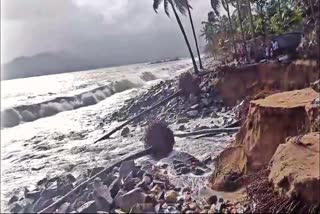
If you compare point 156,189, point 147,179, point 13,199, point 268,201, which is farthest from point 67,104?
point 268,201

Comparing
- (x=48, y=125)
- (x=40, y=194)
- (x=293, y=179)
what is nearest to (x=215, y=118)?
(x=293, y=179)

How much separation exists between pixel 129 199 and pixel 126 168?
0.43 metres

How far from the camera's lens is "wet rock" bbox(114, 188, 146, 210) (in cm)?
194

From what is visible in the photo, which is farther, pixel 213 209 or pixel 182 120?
pixel 182 120

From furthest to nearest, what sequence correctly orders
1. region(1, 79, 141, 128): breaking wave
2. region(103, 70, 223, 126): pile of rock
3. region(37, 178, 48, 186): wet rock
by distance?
1. region(1, 79, 141, 128): breaking wave
2. region(103, 70, 223, 126): pile of rock
3. region(37, 178, 48, 186): wet rock

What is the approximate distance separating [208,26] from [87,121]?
1126mm

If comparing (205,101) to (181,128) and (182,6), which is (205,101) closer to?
(181,128)

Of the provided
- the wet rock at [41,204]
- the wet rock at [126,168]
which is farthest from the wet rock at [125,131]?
the wet rock at [41,204]

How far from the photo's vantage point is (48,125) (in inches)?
170

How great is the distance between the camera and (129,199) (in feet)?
6.45

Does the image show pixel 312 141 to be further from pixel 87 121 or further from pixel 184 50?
pixel 87 121

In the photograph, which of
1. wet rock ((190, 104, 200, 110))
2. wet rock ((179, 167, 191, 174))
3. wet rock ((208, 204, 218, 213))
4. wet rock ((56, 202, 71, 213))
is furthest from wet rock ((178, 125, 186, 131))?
wet rock ((56, 202, 71, 213))

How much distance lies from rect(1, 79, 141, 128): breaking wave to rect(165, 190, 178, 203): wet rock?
2.29 metres

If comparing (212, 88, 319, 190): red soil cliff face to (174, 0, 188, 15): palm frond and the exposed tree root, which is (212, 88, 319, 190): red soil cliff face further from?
(174, 0, 188, 15): palm frond
